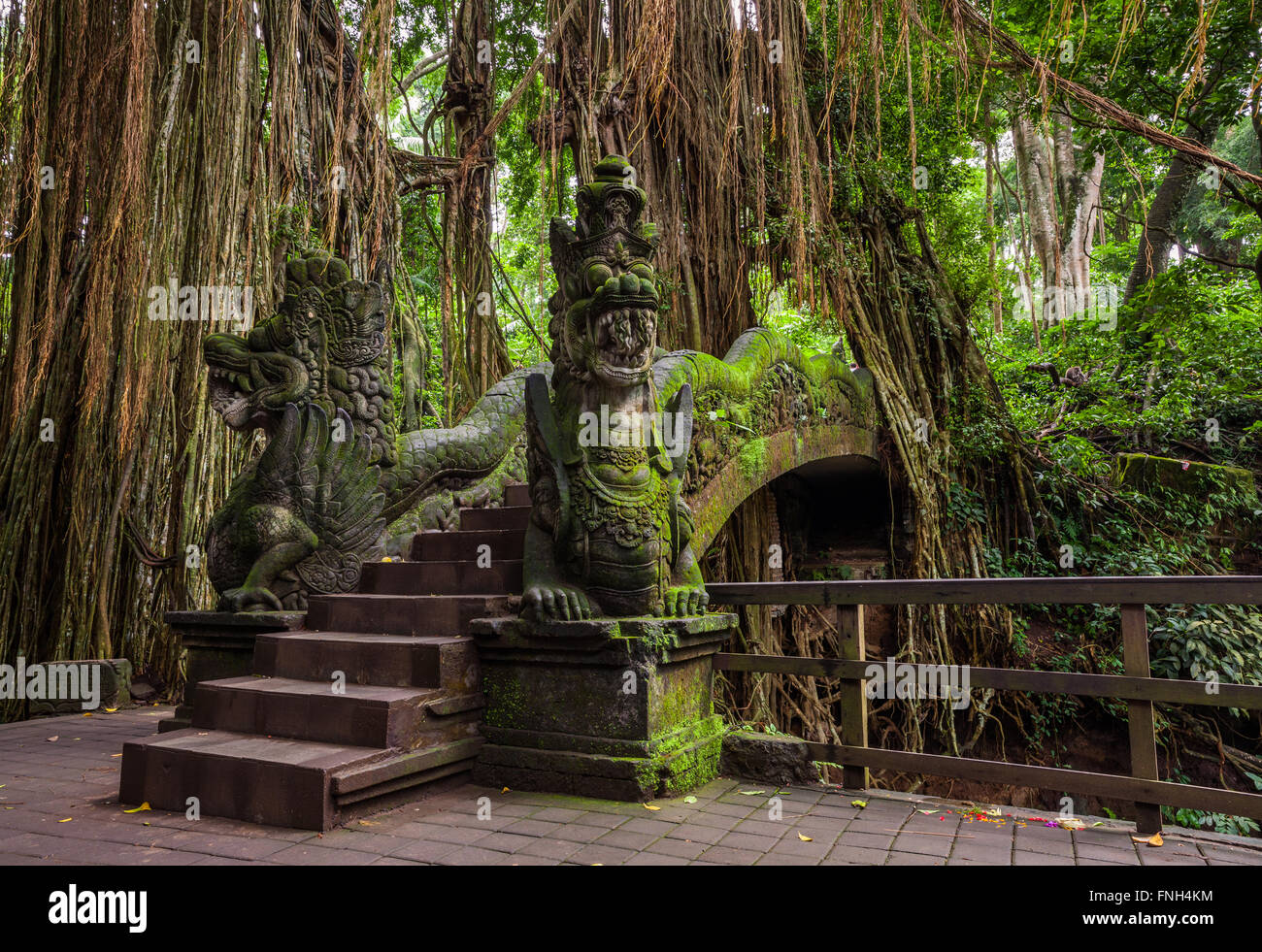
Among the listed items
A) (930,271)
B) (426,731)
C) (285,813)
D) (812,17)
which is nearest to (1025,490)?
(930,271)

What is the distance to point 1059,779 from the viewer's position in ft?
10.4

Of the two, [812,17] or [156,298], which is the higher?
[812,17]

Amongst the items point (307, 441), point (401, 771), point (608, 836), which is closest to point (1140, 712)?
point (608, 836)

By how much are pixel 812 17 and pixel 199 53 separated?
6.31 metres

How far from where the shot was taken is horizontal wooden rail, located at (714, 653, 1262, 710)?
9.43ft

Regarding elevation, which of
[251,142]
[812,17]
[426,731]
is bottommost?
[426,731]

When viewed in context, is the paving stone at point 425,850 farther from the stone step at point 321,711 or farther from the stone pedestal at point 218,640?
the stone pedestal at point 218,640

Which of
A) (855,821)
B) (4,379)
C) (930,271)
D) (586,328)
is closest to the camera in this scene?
(855,821)

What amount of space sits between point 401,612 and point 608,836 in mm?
1707

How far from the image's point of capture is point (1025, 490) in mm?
8734

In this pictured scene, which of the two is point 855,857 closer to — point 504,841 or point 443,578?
point 504,841

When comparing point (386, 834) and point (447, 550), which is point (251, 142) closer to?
point (447, 550)

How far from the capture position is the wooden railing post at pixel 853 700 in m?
3.69

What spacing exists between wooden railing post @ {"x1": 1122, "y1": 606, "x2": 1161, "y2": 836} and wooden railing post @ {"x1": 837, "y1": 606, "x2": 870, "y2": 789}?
3.36ft
